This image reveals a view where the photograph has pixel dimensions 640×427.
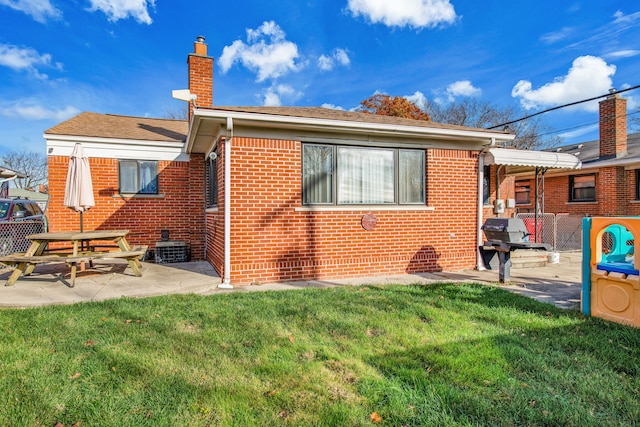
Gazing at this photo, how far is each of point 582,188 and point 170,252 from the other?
17390 millimetres

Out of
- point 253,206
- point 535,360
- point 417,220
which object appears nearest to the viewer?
point 535,360

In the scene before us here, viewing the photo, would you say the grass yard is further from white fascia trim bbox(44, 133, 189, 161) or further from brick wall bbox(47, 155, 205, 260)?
white fascia trim bbox(44, 133, 189, 161)

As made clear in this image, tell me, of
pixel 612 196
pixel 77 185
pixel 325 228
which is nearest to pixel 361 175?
pixel 325 228

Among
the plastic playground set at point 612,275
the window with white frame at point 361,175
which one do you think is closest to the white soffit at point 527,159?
the window with white frame at point 361,175

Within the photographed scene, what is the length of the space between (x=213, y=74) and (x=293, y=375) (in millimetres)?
9383

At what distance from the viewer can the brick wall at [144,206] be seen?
27.5 ft

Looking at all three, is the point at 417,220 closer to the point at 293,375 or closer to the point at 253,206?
the point at 253,206

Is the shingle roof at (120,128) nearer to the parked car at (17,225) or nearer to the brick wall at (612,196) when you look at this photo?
the parked car at (17,225)

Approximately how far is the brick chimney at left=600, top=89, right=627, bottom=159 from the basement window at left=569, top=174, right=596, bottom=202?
1136 millimetres

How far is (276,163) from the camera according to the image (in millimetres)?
6383

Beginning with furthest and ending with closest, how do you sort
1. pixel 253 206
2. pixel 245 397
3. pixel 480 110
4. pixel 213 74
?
pixel 480 110 < pixel 213 74 < pixel 253 206 < pixel 245 397

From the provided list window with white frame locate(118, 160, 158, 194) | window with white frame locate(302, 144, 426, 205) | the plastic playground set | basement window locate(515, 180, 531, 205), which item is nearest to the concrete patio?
the plastic playground set

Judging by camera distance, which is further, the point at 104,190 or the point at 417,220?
the point at 104,190

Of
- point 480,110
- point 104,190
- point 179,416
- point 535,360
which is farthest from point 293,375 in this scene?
point 480,110
